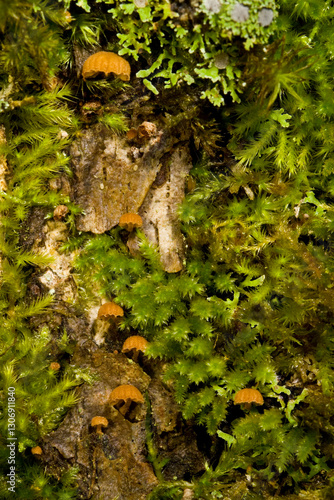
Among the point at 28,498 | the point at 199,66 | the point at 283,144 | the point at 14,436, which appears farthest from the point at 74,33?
the point at 28,498

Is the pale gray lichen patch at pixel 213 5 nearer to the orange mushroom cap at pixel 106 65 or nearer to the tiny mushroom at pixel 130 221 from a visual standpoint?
the orange mushroom cap at pixel 106 65

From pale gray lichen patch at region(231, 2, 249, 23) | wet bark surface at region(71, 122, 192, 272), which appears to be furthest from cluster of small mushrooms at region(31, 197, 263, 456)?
pale gray lichen patch at region(231, 2, 249, 23)

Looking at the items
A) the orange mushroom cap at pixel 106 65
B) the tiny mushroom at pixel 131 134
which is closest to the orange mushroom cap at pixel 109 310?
the tiny mushroom at pixel 131 134

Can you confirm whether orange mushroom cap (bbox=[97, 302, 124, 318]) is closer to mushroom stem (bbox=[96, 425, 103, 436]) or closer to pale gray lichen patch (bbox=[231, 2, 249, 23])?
mushroom stem (bbox=[96, 425, 103, 436])

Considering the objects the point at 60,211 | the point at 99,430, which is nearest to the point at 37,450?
the point at 99,430

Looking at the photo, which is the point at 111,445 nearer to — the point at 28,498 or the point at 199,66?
the point at 28,498

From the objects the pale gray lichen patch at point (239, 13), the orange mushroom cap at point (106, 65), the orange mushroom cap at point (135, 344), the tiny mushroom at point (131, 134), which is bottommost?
the orange mushroom cap at point (135, 344)

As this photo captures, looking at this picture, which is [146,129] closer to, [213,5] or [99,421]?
[213,5]
